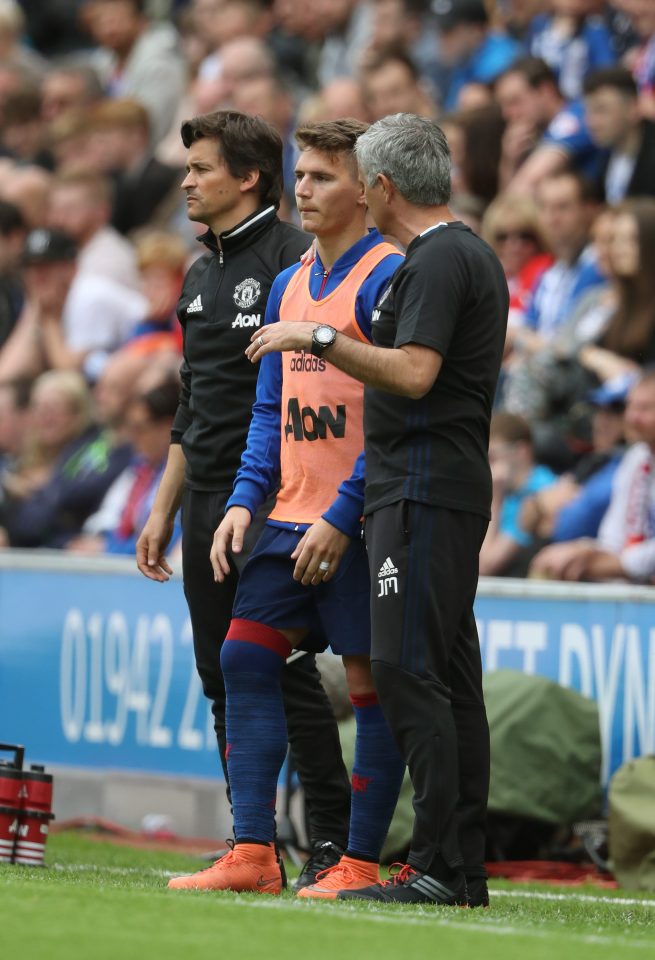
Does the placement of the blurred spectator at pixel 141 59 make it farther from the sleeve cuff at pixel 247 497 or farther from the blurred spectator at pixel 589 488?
the sleeve cuff at pixel 247 497

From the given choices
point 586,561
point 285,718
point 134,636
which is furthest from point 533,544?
point 285,718

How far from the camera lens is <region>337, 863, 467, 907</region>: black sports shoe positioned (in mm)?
5629

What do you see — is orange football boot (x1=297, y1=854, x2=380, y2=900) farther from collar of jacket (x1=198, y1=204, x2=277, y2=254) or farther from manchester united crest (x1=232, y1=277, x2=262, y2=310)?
collar of jacket (x1=198, y1=204, x2=277, y2=254)

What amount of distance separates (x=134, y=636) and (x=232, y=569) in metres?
3.54

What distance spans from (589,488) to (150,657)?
235cm

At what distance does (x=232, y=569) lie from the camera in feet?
21.0

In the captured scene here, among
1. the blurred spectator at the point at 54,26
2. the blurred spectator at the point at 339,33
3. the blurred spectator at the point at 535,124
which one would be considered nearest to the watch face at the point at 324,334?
the blurred spectator at the point at 535,124

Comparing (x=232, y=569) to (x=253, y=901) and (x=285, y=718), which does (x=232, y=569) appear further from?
(x=253, y=901)

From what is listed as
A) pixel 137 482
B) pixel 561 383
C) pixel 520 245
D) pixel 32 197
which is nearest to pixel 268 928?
pixel 561 383

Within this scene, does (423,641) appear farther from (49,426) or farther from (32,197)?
(32,197)

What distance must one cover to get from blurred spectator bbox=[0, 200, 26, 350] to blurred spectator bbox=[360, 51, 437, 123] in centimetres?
311

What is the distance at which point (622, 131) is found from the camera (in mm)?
11812

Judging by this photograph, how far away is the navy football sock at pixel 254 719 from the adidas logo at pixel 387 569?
578 millimetres

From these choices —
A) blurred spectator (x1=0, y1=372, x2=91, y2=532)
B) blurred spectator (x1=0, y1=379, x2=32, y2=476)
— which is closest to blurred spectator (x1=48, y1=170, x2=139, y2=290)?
blurred spectator (x1=0, y1=379, x2=32, y2=476)
